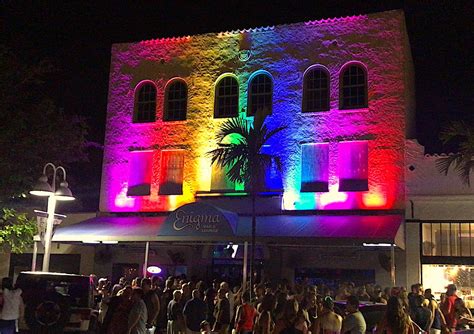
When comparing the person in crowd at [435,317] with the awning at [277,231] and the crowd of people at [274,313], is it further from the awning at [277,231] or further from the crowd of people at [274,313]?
the awning at [277,231]

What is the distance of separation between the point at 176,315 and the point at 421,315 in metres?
5.36

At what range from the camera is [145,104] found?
25281 millimetres

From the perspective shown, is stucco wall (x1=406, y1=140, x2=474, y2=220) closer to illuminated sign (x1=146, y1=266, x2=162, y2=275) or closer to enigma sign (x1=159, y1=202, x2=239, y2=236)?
enigma sign (x1=159, y1=202, x2=239, y2=236)

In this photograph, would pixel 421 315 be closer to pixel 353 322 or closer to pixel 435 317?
pixel 435 317

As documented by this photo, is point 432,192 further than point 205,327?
Yes

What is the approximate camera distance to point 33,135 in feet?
70.3

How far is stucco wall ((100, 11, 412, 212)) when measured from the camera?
847 inches

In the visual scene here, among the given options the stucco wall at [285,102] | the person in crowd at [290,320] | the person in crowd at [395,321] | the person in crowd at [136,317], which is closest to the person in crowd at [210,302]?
the person in crowd at [136,317]

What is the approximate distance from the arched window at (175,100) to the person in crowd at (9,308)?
42.9 feet

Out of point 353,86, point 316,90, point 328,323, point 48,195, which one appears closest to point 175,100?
point 316,90

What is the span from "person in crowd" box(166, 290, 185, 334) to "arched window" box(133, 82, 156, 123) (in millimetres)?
12077

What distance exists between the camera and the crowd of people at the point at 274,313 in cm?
862

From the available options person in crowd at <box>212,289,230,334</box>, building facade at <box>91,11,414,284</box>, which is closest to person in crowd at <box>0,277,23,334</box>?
person in crowd at <box>212,289,230,334</box>

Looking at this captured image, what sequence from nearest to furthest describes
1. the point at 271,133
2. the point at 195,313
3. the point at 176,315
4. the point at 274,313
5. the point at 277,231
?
the point at 274,313, the point at 195,313, the point at 176,315, the point at 277,231, the point at 271,133
